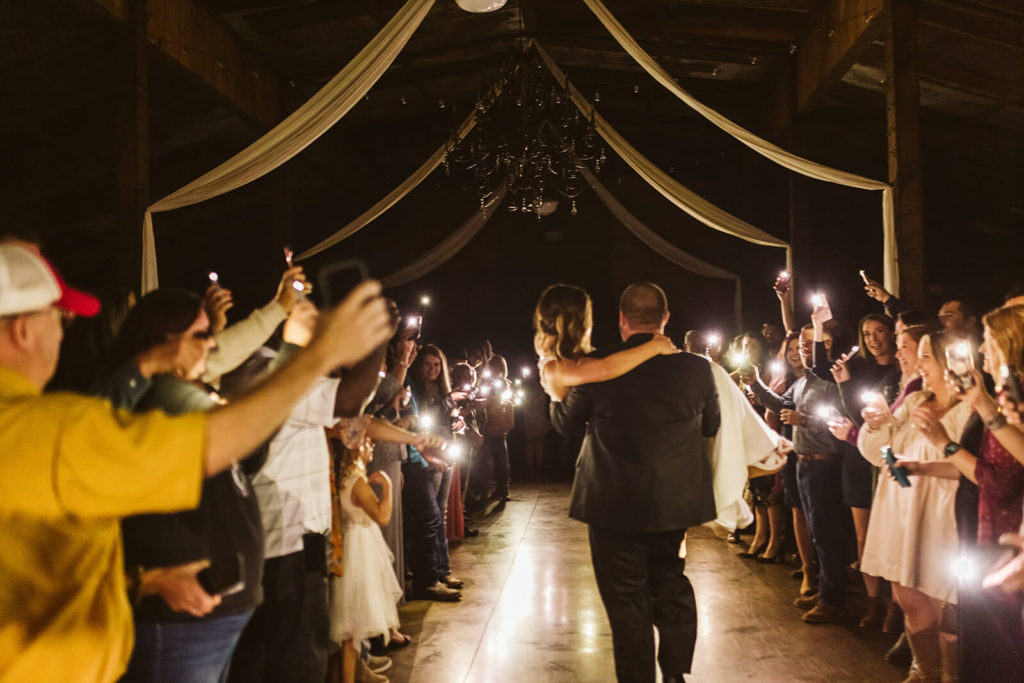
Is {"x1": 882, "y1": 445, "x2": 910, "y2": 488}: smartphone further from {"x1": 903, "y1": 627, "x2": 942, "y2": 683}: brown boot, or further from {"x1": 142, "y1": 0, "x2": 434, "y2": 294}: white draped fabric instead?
{"x1": 142, "y1": 0, "x2": 434, "y2": 294}: white draped fabric

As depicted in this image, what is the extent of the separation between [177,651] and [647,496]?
162cm

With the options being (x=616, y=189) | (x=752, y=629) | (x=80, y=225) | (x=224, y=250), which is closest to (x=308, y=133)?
(x=752, y=629)

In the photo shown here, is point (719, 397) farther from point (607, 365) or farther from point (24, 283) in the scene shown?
point (24, 283)

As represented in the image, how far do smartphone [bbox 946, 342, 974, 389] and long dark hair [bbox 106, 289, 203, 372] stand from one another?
6.99ft

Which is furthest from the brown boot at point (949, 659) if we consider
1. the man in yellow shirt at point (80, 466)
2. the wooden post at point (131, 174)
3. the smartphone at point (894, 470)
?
the wooden post at point (131, 174)

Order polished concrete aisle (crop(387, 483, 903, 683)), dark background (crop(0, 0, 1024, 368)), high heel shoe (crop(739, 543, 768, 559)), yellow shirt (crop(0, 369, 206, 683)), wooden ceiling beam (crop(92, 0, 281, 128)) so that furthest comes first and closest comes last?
dark background (crop(0, 0, 1024, 368)) < high heel shoe (crop(739, 543, 768, 559)) < wooden ceiling beam (crop(92, 0, 281, 128)) < polished concrete aisle (crop(387, 483, 903, 683)) < yellow shirt (crop(0, 369, 206, 683))

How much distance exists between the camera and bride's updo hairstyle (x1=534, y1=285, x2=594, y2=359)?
9.08ft

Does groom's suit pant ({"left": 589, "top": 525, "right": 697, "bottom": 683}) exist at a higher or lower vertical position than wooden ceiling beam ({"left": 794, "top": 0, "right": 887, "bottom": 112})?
lower

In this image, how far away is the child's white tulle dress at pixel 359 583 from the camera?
279 centimetres

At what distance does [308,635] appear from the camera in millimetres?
2148

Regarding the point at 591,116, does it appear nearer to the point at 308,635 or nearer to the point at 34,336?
the point at 308,635

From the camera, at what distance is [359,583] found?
2.85 m

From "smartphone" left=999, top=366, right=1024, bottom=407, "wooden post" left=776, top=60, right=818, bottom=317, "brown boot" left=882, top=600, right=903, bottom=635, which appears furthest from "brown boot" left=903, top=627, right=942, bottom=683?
"wooden post" left=776, top=60, right=818, bottom=317

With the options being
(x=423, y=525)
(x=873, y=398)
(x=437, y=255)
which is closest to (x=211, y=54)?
(x=437, y=255)
